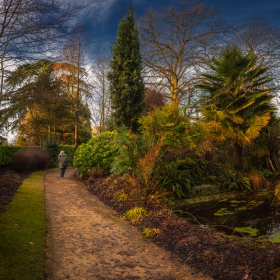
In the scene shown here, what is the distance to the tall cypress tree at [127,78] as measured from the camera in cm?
1482

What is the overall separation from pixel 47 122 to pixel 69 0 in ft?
68.4

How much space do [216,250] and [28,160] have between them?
14.9m

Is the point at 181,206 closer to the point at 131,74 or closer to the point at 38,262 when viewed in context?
the point at 38,262

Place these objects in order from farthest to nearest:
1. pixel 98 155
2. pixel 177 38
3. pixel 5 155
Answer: pixel 177 38
pixel 5 155
pixel 98 155

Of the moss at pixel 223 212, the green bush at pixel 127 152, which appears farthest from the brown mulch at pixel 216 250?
the green bush at pixel 127 152

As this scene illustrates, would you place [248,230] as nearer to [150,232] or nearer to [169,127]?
[150,232]

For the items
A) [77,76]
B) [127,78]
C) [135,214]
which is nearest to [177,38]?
[127,78]

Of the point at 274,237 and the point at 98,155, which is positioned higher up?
the point at 98,155

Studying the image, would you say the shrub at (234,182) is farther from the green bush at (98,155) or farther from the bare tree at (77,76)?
the bare tree at (77,76)

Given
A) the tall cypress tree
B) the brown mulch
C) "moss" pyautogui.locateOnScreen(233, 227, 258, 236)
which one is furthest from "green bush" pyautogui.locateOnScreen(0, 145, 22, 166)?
"moss" pyautogui.locateOnScreen(233, 227, 258, 236)

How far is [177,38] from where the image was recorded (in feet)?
63.7

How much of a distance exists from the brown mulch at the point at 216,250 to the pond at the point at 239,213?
50 cm

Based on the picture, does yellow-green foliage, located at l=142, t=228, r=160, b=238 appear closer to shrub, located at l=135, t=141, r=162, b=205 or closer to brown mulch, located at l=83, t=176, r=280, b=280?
brown mulch, located at l=83, t=176, r=280, b=280

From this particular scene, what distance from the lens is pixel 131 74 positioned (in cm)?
1493
